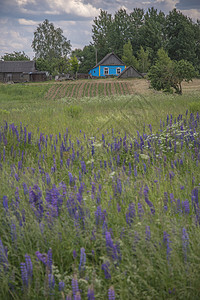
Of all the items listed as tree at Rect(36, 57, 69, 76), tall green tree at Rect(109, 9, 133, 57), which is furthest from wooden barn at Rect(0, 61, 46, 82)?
tall green tree at Rect(109, 9, 133, 57)

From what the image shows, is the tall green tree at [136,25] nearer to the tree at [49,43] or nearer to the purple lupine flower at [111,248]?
the tree at [49,43]

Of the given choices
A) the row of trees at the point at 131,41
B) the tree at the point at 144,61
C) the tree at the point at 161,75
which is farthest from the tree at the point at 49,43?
the tree at the point at 161,75

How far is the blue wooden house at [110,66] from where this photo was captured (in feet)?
206

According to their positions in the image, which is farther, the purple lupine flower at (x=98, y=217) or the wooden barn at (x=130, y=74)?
the wooden barn at (x=130, y=74)

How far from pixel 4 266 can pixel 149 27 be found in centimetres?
6979

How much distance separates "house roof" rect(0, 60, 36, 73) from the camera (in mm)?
65938

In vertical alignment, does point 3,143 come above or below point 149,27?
below

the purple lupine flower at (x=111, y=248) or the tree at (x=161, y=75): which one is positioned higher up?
the tree at (x=161, y=75)

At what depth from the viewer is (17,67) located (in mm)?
66688

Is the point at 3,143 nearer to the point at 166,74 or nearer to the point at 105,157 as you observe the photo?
the point at 105,157

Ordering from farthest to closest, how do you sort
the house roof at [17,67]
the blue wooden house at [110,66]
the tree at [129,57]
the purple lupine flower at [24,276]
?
the house roof at [17,67], the blue wooden house at [110,66], the tree at [129,57], the purple lupine flower at [24,276]

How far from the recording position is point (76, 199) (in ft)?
8.25

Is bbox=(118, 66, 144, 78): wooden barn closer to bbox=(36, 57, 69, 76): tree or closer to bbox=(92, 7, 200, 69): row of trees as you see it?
bbox=(92, 7, 200, 69): row of trees

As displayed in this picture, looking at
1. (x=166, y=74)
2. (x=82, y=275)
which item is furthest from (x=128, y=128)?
(x=166, y=74)
